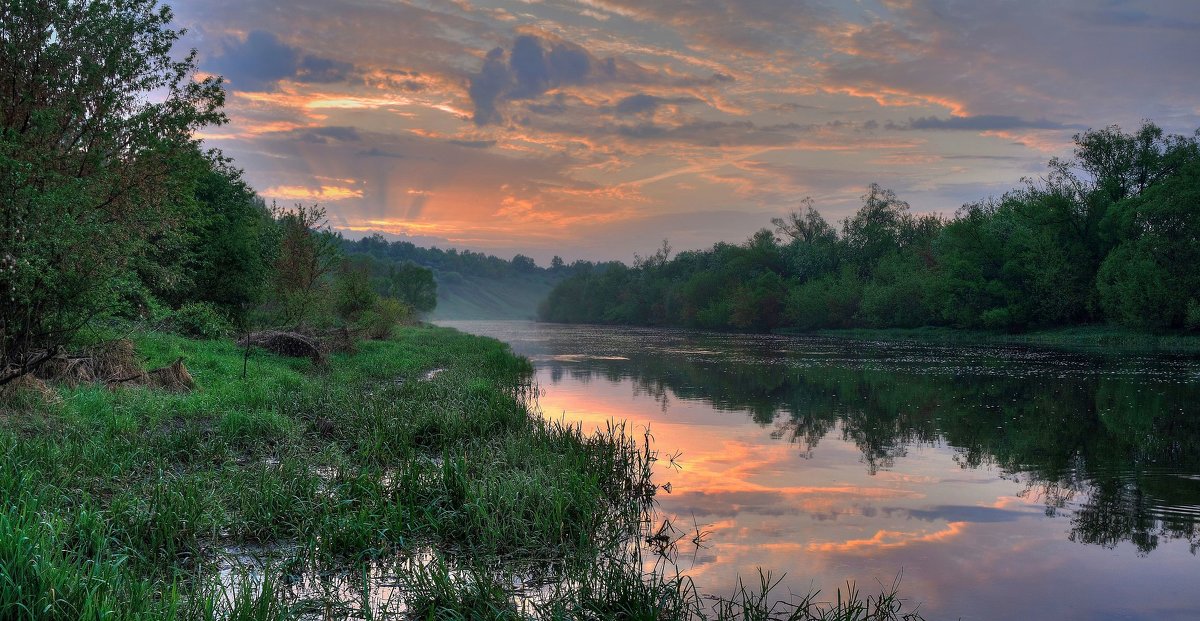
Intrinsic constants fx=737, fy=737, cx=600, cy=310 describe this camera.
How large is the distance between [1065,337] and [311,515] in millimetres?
67223

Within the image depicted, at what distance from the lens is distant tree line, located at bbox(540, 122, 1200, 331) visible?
55188mm

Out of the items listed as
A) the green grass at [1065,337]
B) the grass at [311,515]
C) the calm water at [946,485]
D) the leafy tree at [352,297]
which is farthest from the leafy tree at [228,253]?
the green grass at [1065,337]

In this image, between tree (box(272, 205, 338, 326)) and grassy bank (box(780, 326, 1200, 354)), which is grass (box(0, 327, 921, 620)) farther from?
grassy bank (box(780, 326, 1200, 354))

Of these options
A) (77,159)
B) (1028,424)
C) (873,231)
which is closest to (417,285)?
(873,231)

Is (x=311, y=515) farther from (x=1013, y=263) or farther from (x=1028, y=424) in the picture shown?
(x=1013, y=263)

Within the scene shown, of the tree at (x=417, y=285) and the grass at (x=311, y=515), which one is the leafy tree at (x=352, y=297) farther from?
the tree at (x=417, y=285)

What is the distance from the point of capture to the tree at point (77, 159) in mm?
12266

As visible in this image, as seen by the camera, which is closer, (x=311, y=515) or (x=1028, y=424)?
(x=311, y=515)

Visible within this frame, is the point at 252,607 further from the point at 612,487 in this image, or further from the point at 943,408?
the point at 943,408

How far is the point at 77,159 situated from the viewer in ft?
54.9

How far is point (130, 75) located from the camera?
1828 cm

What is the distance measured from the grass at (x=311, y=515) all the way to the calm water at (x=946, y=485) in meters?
1.61

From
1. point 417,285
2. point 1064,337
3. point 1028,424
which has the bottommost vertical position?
point 1028,424

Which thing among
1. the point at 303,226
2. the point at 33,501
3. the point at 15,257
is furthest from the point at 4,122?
the point at 303,226
